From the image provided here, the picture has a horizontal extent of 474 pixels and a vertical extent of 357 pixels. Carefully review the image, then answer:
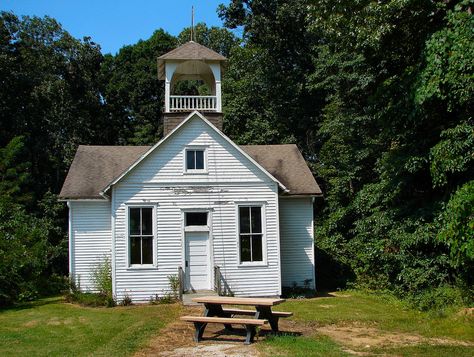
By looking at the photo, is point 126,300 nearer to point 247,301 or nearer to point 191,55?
point 247,301

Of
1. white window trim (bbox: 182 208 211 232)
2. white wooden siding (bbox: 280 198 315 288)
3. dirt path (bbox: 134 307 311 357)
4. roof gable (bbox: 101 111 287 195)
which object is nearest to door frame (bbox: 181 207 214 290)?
white window trim (bbox: 182 208 211 232)

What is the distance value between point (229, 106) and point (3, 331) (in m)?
24.7

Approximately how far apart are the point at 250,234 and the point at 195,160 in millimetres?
3447

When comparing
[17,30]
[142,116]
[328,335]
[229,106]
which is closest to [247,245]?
[328,335]

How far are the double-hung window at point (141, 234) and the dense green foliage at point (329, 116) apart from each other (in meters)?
3.87

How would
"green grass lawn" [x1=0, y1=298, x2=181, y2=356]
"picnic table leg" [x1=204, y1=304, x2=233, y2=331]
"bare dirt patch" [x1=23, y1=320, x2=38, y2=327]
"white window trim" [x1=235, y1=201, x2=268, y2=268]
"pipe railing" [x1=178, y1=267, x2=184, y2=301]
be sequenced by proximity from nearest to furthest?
"green grass lawn" [x1=0, y1=298, x2=181, y2=356] < "picnic table leg" [x1=204, y1=304, x2=233, y2=331] < "bare dirt patch" [x1=23, y1=320, x2=38, y2=327] < "pipe railing" [x1=178, y1=267, x2=184, y2=301] < "white window trim" [x1=235, y1=201, x2=268, y2=268]

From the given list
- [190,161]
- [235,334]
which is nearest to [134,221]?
[190,161]

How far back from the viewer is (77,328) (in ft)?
48.4

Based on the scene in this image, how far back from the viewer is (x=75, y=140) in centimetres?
3878

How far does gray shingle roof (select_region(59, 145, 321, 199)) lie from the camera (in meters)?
22.2

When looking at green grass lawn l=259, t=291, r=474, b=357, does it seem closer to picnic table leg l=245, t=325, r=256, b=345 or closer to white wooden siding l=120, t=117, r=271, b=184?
picnic table leg l=245, t=325, r=256, b=345

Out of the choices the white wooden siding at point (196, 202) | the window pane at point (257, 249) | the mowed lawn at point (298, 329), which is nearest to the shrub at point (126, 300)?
the white wooden siding at point (196, 202)

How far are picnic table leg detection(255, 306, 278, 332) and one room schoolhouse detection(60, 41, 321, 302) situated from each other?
7.05 meters

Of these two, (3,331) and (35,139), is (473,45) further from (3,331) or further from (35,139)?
(35,139)
